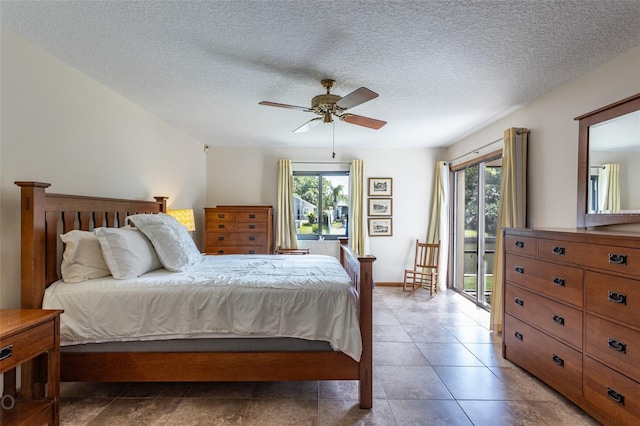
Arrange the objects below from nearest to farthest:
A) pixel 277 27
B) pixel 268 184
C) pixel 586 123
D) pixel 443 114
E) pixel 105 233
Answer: pixel 277 27 → pixel 105 233 → pixel 586 123 → pixel 443 114 → pixel 268 184

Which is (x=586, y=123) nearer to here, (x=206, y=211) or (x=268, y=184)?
(x=268, y=184)

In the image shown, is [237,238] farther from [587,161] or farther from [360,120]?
[587,161]

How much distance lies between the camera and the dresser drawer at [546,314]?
1973mm

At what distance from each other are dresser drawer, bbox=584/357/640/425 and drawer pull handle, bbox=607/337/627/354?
0.14 meters

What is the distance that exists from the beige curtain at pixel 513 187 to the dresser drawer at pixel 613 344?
1268mm

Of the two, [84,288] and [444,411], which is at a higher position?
[84,288]

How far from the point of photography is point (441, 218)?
505 centimetres

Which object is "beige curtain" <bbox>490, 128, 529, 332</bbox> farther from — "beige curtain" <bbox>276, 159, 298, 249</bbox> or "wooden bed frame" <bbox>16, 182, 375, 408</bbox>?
"beige curtain" <bbox>276, 159, 298, 249</bbox>

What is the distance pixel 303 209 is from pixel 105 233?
3.50 m

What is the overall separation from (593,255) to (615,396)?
0.79 metres

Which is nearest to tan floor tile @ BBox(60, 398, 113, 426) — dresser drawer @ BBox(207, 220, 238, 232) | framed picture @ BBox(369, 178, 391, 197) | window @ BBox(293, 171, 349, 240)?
dresser drawer @ BBox(207, 220, 238, 232)

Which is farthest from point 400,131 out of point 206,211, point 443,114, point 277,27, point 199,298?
point 199,298

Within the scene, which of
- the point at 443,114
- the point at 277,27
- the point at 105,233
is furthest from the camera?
the point at 443,114

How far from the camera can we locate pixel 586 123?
242 cm
